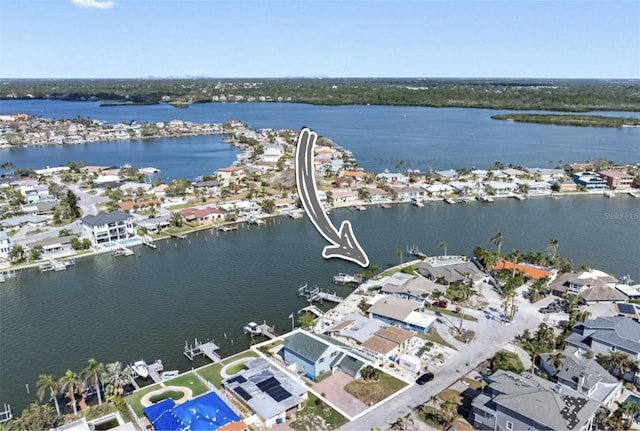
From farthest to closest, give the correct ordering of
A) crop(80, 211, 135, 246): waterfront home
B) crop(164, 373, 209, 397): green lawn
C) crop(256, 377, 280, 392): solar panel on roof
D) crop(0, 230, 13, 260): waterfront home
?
crop(80, 211, 135, 246): waterfront home
crop(0, 230, 13, 260): waterfront home
crop(164, 373, 209, 397): green lawn
crop(256, 377, 280, 392): solar panel on roof

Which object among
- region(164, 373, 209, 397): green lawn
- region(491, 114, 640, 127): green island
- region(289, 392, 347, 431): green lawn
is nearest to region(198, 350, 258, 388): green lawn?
region(164, 373, 209, 397): green lawn

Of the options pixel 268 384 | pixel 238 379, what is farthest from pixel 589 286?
pixel 238 379

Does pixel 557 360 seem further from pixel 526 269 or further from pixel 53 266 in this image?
pixel 53 266

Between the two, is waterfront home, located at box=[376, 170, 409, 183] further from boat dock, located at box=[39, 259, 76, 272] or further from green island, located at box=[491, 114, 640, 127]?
green island, located at box=[491, 114, 640, 127]

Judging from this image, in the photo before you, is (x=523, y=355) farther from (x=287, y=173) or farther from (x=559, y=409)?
(x=287, y=173)

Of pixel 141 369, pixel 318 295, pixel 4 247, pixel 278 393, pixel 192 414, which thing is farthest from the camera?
pixel 4 247

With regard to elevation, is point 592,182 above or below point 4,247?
above

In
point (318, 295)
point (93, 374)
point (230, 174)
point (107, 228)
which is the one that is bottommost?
point (318, 295)
